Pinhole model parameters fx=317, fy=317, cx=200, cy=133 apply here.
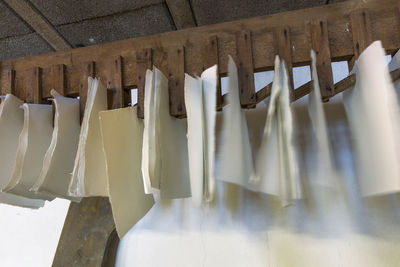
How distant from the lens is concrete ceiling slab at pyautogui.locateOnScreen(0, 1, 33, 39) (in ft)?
3.99

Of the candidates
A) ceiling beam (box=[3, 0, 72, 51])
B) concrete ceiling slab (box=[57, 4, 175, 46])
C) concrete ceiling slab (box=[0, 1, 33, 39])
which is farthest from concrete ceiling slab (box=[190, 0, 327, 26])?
concrete ceiling slab (box=[0, 1, 33, 39])

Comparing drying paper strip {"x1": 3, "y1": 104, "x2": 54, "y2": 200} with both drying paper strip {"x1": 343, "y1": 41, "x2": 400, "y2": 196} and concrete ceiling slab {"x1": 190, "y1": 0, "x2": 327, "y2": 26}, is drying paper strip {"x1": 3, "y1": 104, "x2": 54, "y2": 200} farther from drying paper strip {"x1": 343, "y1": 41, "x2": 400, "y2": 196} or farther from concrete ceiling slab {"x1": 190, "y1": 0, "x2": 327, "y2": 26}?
drying paper strip {"x1": 343, "y1": 41, "x2": 400, "y2": 196}

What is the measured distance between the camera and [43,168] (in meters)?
0.79

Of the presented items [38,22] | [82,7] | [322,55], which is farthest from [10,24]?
[322,55]

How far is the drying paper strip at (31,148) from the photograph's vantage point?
0.81 meters

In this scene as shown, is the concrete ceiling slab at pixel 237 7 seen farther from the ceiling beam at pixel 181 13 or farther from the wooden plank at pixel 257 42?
the wooden plank at pixel 257 42

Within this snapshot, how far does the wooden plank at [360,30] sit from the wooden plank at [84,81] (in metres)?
0.68

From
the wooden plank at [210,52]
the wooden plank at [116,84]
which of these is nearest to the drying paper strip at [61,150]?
the wooden plank at [116,84]

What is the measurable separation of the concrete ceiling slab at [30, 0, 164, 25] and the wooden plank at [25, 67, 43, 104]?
1.21ft

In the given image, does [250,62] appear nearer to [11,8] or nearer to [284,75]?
[284,75]

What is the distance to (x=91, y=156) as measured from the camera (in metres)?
0.79

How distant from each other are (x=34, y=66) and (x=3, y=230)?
0.75m

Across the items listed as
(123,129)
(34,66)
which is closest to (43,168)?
(123,129)

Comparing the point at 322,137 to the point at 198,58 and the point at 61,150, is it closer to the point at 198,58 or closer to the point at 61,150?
the point at 198,58
